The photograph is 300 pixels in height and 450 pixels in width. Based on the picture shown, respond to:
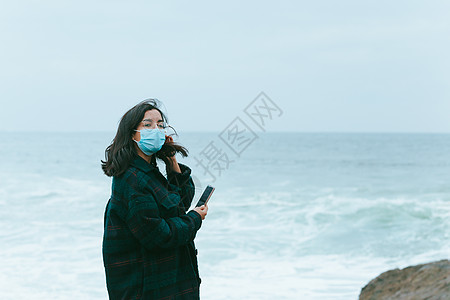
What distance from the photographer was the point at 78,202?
13789mm

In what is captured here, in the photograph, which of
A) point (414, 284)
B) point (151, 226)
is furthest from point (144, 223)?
point (414, 284)

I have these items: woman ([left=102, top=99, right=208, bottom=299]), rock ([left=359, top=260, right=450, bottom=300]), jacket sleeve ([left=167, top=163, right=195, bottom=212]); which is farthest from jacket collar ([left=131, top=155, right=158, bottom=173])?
rock ([left=359, top=260, right=450, bottom=300])

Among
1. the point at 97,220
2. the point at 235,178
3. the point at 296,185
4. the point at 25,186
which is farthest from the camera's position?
the point at 235,178

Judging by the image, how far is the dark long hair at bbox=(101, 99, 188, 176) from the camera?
1.87 meters

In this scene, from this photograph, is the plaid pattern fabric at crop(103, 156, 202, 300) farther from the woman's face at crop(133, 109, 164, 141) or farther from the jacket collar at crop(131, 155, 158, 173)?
the woman's face at crop(133, 109, 164, 141)

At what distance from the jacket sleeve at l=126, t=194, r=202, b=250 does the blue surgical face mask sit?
0.24 metres

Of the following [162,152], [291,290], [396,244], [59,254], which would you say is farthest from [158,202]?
[396,244]

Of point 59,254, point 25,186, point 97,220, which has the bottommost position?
point 59,254

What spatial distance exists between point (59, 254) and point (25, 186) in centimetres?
1019

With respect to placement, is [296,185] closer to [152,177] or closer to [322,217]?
[322,217]

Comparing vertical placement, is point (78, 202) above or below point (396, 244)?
above

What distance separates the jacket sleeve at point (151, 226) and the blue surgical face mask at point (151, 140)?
0.77 feet

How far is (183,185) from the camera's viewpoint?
2.05 m

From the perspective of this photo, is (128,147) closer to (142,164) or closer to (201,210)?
(142,164)
